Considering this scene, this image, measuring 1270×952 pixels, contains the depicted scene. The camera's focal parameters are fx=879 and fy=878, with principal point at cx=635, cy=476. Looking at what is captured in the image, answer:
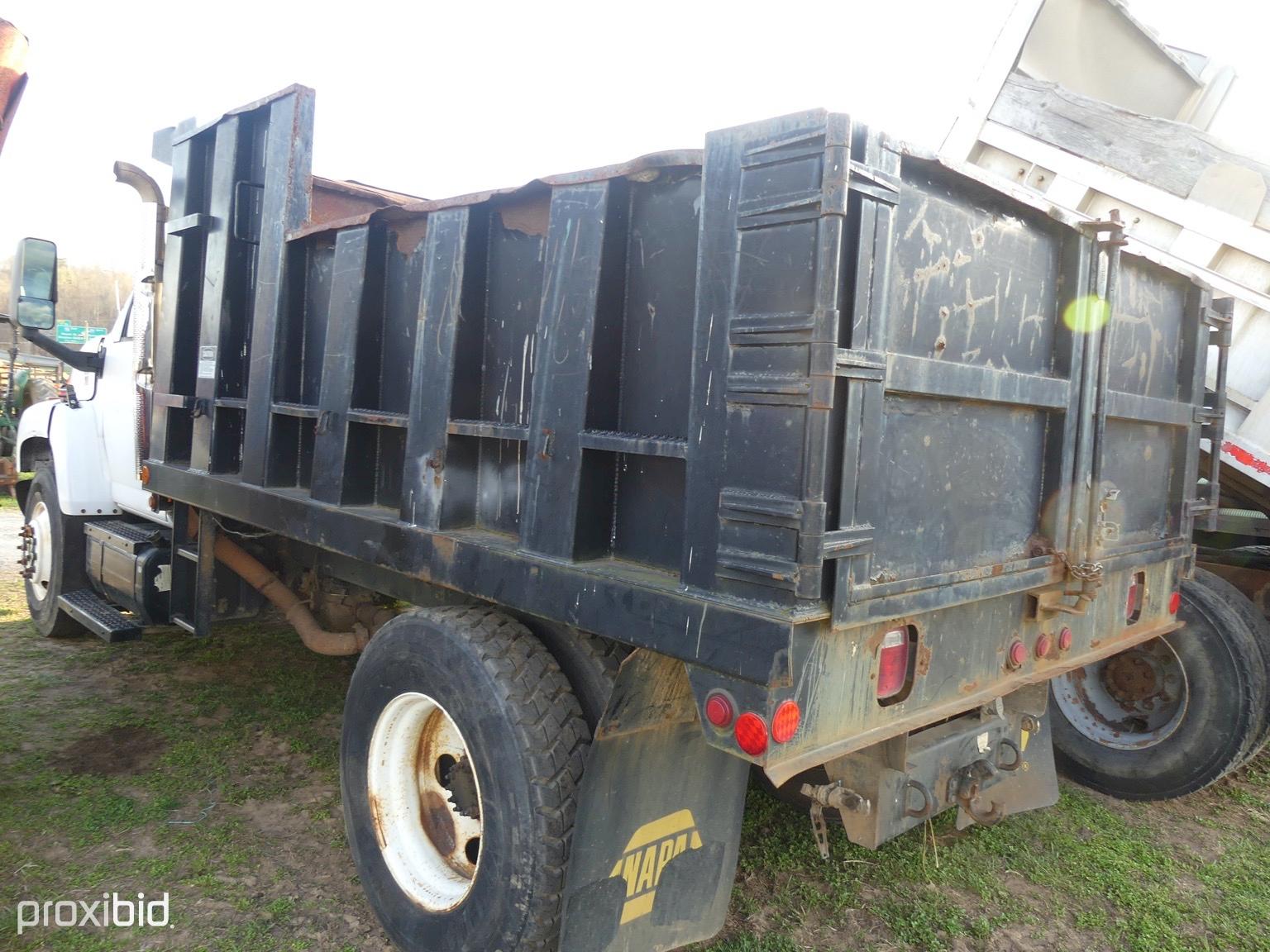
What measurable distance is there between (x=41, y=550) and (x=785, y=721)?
19.1 ft

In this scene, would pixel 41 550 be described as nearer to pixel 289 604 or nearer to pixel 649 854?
pixel 289 604

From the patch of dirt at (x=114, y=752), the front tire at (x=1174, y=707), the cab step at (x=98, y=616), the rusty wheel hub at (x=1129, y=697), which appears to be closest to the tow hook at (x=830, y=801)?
the rusty wheel hub at (x=1129, y=697)

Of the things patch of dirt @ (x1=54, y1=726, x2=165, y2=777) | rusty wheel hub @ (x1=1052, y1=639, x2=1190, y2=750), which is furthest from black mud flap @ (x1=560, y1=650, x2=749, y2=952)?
patch of dirt @ (x1=54, y1=726, x2=165, y2=777)

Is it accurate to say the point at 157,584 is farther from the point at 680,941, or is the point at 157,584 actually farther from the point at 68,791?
the point at 680,941

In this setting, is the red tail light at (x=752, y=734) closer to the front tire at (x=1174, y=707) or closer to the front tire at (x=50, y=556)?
the front tire at (x=1174, y=707)

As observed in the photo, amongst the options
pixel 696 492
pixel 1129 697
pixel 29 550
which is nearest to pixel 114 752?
pixel 29 550

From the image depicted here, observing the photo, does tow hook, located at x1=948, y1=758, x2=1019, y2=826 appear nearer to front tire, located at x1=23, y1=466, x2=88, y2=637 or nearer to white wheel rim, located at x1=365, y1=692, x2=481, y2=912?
white wheel rim, located at x1=365, y1=692, x2=481, y2=912

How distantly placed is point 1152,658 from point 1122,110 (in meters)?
2.78

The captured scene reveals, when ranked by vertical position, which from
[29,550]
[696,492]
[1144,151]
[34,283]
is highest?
[1144,151]

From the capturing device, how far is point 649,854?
2449 mm

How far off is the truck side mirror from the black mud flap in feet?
13.1

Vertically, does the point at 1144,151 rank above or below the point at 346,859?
above

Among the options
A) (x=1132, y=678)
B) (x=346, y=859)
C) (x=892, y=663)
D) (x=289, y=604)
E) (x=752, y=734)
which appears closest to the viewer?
(x=752, y=734)

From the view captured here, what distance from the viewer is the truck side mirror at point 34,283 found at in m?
4.39
